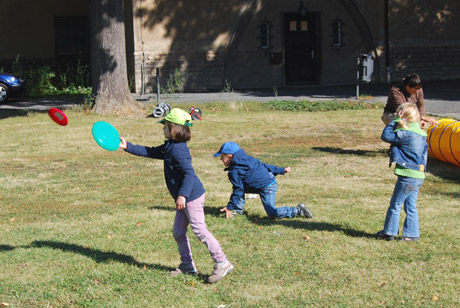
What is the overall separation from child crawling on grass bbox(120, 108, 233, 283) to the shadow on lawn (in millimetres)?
632

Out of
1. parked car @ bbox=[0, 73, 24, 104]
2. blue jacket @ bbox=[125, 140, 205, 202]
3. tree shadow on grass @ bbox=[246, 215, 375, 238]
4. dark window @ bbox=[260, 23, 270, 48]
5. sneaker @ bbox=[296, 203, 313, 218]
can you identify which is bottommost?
tree shadow on grass @ bbox=[246, 215, 375, 238]

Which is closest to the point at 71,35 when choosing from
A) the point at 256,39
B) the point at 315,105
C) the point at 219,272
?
the point at 256,39

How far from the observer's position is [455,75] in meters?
27.9

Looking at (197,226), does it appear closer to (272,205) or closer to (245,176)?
(245,176)

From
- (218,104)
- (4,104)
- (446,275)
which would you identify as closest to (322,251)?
(446,275)

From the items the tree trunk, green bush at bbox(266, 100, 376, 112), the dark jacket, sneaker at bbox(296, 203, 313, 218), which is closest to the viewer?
sneaker at bbox(296, 203, 313, 218)

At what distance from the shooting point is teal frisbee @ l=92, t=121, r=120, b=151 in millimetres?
5590

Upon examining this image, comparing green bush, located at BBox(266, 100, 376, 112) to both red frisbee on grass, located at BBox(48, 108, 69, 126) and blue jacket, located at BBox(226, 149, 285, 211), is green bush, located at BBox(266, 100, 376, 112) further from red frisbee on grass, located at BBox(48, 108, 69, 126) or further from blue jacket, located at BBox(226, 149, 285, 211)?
red frisbee on grass, located at BBox(48, 108, 69, 126)

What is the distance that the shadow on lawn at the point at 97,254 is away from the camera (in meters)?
6.13

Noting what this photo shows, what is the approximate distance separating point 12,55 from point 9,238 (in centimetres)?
2121

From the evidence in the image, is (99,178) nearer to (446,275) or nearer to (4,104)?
(446,275)

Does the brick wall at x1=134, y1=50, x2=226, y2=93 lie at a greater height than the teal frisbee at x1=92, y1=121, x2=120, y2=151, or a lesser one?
greater

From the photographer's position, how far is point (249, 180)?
748 centimetres

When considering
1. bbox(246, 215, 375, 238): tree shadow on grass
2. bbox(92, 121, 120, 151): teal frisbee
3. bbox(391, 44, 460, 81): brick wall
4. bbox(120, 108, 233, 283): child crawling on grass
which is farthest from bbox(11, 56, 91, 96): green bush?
bbox(120, 108, 233, 283): child crawling on grass
